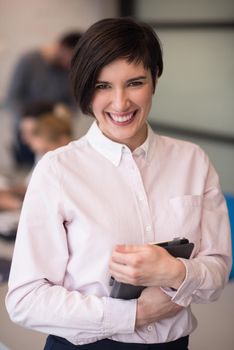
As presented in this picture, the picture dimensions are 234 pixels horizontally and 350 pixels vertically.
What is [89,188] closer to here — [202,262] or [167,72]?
[202,262]

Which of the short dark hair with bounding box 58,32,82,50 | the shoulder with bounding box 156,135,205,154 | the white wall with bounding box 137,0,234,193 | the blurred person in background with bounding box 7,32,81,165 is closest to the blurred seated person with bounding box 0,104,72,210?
the blurred person in background with bounding box 7,32,81,165

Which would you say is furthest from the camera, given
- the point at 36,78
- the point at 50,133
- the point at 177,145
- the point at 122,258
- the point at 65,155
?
the point at 36,78

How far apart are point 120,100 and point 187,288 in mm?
391

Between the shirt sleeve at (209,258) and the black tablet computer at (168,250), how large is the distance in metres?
0.02

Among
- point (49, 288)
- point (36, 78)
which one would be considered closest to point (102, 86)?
point (49, 288)

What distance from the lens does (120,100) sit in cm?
117

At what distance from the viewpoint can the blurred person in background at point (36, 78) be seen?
15.0ft

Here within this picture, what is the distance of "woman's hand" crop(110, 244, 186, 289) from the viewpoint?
1.10 m

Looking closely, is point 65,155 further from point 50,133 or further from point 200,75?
point 200,75

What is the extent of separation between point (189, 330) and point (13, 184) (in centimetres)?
256

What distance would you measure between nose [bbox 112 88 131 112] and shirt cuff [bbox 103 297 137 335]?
1.22ft

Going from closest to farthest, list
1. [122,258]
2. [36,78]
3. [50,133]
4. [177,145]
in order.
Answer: [122,258] < [177,145] < [50,133] < [36,78]

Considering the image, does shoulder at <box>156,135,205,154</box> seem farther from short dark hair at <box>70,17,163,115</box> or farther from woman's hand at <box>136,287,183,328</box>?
woman's hand at <box>136,287,183,328</box>

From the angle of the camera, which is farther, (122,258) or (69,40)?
(69,40)
